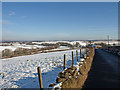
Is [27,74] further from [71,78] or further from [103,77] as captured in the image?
[103,77]

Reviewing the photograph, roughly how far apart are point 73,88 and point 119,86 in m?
2.71

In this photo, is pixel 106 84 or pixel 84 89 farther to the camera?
pixel 106 84

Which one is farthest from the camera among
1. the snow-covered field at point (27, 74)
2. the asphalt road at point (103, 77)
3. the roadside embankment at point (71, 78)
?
the snow-covered field at point (27, 74)

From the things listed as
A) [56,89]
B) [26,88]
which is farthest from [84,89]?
[26,88]

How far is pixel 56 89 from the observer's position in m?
3.34

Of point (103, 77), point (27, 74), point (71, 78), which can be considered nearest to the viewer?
point (71, 78)

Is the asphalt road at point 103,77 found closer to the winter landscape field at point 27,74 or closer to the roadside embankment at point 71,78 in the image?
the roadside embankment at point 71,78

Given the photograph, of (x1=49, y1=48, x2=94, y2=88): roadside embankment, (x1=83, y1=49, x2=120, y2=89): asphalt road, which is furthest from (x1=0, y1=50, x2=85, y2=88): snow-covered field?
(x1=83, y1=49, x2=120, y2=89): asphalt road

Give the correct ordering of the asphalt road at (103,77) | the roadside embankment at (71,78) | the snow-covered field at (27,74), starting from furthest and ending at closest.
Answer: the snow-covered field at (27,74) → the asphalt road at (103,77) → the roadside embankment at (71,78)

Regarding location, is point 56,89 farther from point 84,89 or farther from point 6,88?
point 6,88

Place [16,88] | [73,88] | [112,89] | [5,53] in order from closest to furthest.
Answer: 1. [73,88]
2. [112,89]
3. [16,88]
4. [5,53]

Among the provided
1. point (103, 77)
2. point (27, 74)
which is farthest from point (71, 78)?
point (27, 74)

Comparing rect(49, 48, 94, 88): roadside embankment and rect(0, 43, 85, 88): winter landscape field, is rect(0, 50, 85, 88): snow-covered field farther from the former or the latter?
rect(49, 48, 94, 88): roadside embankment

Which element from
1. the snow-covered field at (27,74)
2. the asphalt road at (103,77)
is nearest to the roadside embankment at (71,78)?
the asphalt road at (103,77)
